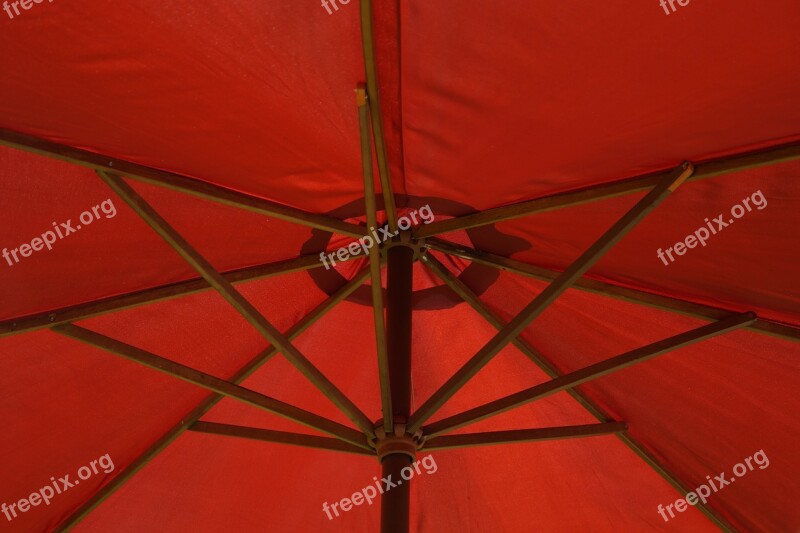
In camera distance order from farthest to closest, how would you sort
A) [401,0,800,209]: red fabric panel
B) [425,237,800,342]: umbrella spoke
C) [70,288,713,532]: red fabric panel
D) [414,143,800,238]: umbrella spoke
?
[70,288,713,532]: red fabric panel < [425,237,800,342]: umbrella spoke < [414,143,800,238]: umbrella spoke < [401,0,800,209]: red fabric panel

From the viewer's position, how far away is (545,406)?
5055 mm

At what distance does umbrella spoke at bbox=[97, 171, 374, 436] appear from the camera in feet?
12.1

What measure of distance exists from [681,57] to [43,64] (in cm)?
214

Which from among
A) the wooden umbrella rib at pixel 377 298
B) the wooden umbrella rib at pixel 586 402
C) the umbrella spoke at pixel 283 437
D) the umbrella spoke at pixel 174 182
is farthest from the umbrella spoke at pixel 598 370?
the umbrella spoke at pixel 174 182

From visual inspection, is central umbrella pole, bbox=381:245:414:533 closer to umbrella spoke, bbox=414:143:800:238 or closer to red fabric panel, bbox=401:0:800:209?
umbrella spoke, bbox=414:143:800:238

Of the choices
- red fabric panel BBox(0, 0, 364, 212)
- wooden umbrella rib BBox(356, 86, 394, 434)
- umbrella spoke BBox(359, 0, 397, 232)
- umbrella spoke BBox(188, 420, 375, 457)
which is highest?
red fabric panel BBox(0, 0, 364, 212)

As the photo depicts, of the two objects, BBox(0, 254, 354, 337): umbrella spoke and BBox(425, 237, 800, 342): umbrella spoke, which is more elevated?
BBox(0, 254, 354, 337): umbrella spoke

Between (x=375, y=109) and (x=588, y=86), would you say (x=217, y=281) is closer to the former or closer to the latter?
(x=375, y=109)

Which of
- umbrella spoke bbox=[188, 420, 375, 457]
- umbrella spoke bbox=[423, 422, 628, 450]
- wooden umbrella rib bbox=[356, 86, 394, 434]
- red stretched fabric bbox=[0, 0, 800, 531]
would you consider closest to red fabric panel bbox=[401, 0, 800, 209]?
red stretched fabric bbox=[0, 0, 800, 531]

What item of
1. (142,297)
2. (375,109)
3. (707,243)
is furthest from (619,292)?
(142,297)

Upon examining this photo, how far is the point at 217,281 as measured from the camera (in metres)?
3.68

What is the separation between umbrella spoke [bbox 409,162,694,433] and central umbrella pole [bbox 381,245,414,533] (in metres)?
0.13

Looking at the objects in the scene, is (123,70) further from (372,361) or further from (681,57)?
(372,361)

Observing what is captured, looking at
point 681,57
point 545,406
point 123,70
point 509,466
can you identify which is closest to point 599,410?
point 545,406
